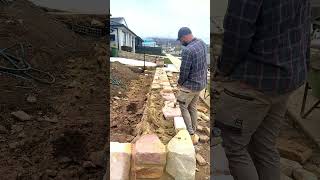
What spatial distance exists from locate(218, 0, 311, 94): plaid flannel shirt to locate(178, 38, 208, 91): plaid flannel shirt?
2.49 metres

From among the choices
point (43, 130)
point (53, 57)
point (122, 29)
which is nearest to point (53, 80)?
point (53, 57)

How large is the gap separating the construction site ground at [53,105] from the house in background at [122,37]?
2.00m

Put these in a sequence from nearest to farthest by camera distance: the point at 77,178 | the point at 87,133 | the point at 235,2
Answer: the point at 235,2 → the point at 77,178 → the point at 87,133

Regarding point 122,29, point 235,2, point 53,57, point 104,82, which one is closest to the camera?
point 235,2

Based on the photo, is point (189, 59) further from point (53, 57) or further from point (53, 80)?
point (53, 57)

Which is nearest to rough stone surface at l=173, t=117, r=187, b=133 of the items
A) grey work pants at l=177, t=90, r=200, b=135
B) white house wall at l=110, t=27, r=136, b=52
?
grey work pants at l=177, t=90, r=200, b=135

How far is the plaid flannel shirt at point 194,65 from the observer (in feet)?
16.2

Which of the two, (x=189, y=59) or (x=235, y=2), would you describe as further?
(x=189, y=59)

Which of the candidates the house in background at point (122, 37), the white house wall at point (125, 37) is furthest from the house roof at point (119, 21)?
the white house wall at point (125, 37)

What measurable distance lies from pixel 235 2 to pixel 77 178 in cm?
269

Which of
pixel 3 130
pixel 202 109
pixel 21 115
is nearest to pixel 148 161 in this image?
pixel 3 130

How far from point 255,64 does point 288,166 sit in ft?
6.98

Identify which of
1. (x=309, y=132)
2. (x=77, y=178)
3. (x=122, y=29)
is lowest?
(x=77, y=178)

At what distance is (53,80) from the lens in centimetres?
820
